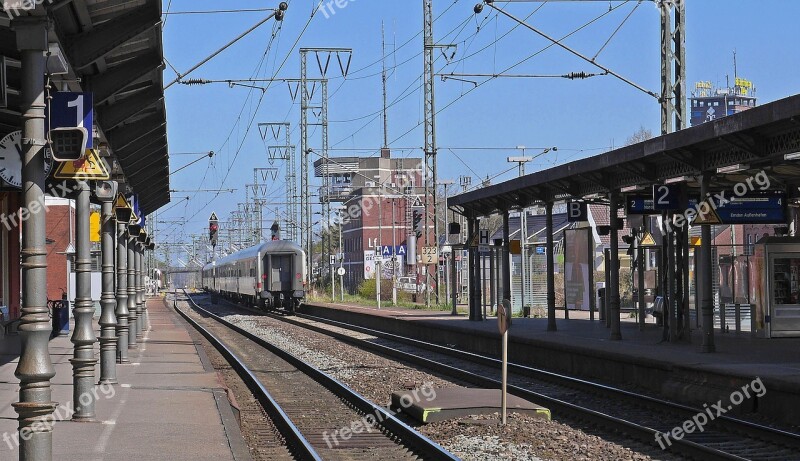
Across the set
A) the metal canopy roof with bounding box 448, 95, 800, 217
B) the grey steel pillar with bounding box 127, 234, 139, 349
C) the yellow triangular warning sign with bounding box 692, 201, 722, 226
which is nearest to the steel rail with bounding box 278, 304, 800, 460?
the yellow triangular warning sign with bounding box 692, 201, 722, 226

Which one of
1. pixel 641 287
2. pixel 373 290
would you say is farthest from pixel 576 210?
pixel 373 290

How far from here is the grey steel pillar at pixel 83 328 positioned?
12.2 metres

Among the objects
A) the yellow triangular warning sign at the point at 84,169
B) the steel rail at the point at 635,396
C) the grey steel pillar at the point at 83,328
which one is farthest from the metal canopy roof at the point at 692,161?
the grey steel pillar at the point at 83,328

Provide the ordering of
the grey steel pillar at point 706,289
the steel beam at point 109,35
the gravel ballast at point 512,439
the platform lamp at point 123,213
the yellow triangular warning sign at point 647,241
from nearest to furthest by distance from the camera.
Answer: the gravel ballast at point 512,439 < the steel beam at point 109,35 < the platform lamp at point 123,213 < the grey steel pillar at point 706,289 < the yellow triangular warning sign at point 647,241

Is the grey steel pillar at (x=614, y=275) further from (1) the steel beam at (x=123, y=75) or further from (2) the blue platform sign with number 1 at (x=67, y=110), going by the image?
(2) the blue platform sign with number 1 at (x=67, y=110)

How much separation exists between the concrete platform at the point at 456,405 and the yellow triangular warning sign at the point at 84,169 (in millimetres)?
4804

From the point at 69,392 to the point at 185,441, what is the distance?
504 cm

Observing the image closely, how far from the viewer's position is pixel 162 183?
28.8 m

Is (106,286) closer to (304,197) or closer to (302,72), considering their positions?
(302,72)

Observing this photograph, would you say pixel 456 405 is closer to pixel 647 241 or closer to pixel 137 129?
pixel 137 129

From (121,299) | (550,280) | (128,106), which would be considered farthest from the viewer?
(550,280)

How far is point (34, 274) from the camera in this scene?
7379 millimetres

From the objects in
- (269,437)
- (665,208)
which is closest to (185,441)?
(269,437)

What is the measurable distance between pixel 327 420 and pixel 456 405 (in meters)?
1.95
